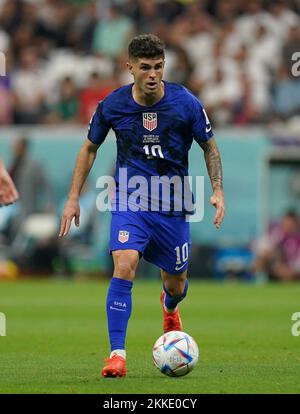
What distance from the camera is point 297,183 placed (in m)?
24.4

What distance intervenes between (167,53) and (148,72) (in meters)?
15.5

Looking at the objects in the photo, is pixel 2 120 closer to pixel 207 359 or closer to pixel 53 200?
pixel 53 200

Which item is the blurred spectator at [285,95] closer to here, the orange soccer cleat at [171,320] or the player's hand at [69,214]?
the orange soccer cleat at [171,320]

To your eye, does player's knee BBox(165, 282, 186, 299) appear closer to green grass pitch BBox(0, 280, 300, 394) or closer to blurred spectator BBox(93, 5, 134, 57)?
green grass pitch BBox(0, 280, 300, 394)

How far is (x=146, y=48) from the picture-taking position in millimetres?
9617

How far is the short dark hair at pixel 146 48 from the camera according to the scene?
962cm

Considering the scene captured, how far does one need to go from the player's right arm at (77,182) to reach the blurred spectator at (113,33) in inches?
635

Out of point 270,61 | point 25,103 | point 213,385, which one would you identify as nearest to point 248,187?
point 270,61

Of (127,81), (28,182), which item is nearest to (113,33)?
(127,81)

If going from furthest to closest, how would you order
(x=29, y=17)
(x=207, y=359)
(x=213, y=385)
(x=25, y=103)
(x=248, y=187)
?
(x=29, y=17), (x=25, y=103), (x=248, y=187), (x=207, y=359), (x=213, y=385)

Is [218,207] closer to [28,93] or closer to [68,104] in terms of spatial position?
[68,104]

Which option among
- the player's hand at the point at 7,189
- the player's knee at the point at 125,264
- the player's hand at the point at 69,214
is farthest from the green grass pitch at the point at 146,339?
the player's hand at the point at 7,189

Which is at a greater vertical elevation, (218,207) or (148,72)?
(148,72)

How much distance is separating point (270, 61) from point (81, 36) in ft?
15.8
